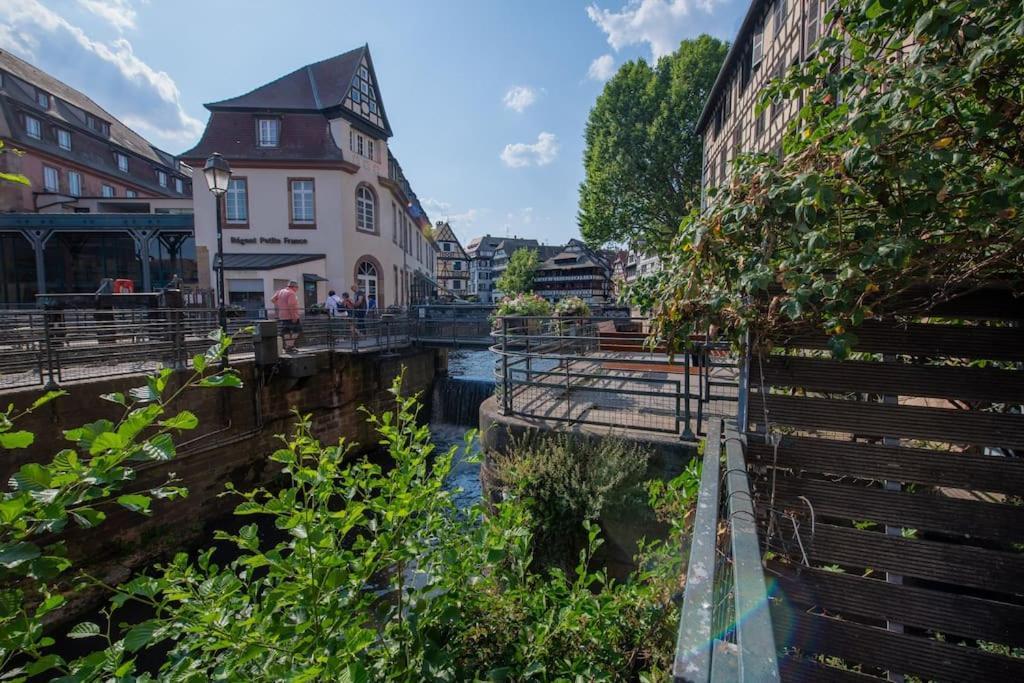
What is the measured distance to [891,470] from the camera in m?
2.62

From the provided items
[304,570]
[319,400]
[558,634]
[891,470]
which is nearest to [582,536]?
[558,634]

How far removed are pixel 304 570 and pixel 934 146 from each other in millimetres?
3214

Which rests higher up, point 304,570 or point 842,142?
point 842,142

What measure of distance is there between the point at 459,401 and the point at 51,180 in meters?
36.2

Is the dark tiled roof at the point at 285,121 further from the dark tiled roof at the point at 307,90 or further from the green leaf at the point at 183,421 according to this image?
the green leaf at the point at 183,421

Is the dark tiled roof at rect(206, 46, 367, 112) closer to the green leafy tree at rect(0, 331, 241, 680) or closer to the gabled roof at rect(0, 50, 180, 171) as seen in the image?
the gabled roof at rect(0, 50, 180, 171)

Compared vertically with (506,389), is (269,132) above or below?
above

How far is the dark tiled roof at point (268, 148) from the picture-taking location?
23.0 meters

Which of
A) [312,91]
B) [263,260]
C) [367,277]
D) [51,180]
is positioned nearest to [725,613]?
[263,260]

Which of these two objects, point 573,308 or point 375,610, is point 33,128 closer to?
point 573,308

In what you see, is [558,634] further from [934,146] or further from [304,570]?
[934,146]

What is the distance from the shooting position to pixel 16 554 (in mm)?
1307

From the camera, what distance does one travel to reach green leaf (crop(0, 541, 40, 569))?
1.29 metres

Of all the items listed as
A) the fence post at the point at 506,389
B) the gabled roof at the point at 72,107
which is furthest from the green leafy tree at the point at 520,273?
the fence post at the point at 506,389
